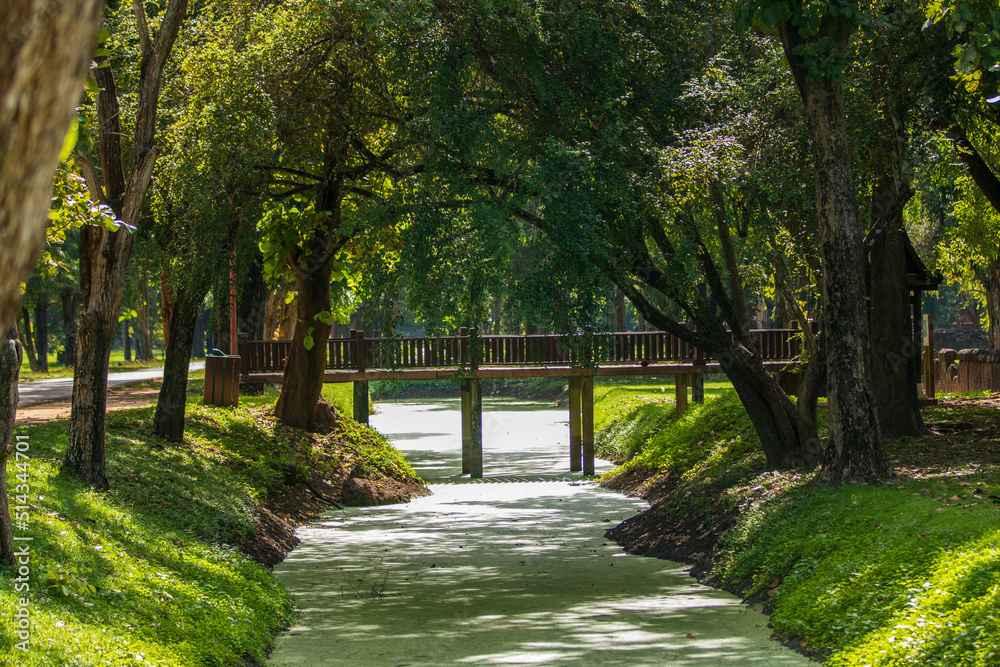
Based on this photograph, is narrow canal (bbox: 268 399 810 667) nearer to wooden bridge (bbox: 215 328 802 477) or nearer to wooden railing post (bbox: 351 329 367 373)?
wooden bridge (bbox: 215 328 802 477)

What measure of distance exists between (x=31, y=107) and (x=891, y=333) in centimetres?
1461

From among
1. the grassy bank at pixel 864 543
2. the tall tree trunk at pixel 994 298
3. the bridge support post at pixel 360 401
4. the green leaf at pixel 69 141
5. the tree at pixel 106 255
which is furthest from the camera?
the tall tree trunk at pixel 994 298

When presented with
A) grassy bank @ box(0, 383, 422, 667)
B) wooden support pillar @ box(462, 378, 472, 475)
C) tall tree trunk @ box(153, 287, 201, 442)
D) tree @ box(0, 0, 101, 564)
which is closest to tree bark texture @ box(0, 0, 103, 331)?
tree @ box(0, 0, 101, 564)

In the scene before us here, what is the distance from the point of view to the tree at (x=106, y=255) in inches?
404

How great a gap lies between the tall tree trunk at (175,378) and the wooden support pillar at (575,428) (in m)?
11.6

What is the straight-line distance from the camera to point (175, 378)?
14125 millimetres

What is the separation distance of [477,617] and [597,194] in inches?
195

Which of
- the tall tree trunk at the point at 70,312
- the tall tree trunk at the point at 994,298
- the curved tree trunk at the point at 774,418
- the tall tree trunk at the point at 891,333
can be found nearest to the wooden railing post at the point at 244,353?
the curved tree trunk at the point at 774,418

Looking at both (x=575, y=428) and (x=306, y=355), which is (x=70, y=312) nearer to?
(x=575, y=428)

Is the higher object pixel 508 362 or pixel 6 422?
pixel 508 362

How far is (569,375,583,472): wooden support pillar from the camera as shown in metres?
24.2

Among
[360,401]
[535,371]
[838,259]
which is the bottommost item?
[360,401]

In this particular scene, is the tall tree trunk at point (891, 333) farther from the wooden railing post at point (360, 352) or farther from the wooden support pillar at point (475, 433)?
the wooden railing post at point (360, 352)

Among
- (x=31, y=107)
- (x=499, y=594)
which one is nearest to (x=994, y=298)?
(x=499, y=594)
